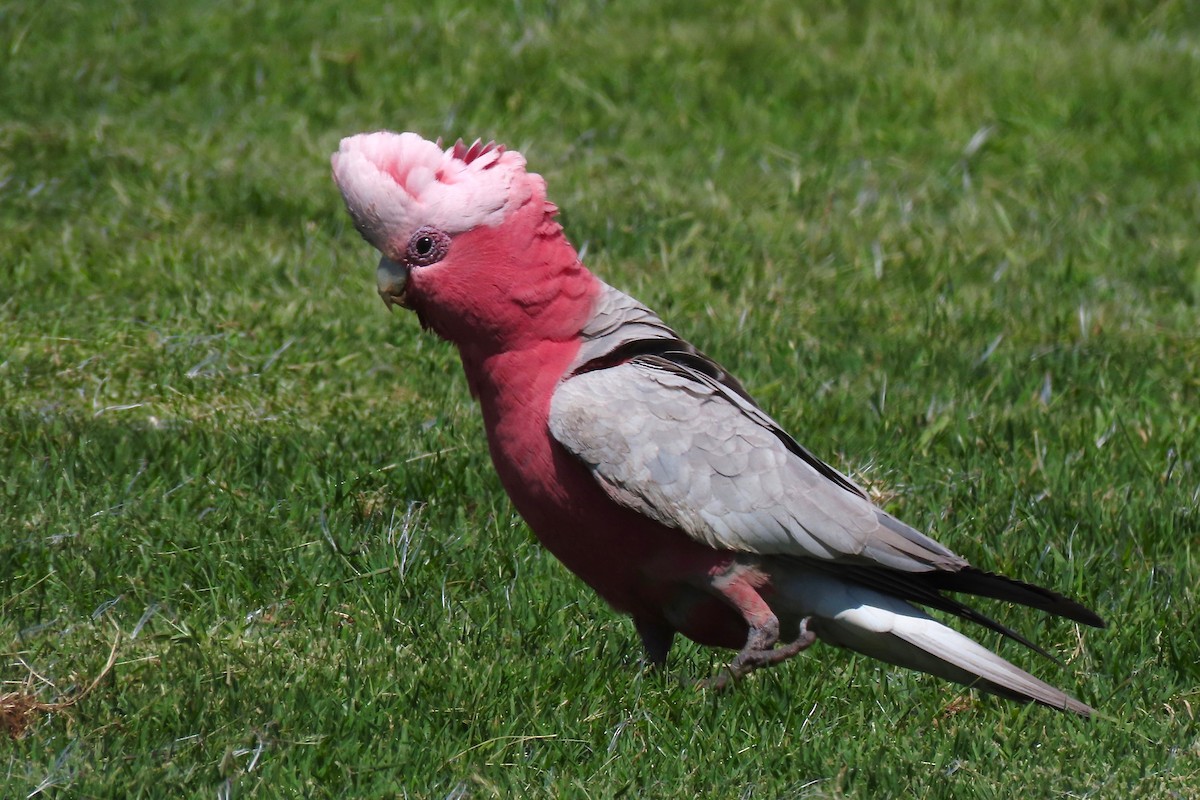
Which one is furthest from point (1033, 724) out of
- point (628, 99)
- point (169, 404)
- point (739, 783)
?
point (628, 99)

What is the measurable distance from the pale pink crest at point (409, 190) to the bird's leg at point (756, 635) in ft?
3.46

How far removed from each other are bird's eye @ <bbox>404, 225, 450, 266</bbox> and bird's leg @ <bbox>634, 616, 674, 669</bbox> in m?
1.04

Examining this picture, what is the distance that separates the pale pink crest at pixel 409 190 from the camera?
3.92m

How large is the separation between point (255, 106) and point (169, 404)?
10.1 feet

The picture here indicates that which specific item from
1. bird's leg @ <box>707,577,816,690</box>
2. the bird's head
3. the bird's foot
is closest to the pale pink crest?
Answer: the bird's head

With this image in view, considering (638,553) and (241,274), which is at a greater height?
(638,553)

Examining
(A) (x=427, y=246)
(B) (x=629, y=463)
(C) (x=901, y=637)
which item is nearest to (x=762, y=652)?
(C) (x=901, y=637)

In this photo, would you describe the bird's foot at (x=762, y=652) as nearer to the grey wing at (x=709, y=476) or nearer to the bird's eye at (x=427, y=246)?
the grey wing at (x=709, y=476)

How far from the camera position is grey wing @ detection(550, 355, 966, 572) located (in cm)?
390

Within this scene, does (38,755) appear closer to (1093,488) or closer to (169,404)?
(169,404)

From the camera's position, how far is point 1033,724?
162 inches

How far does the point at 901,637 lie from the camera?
13.1 ft

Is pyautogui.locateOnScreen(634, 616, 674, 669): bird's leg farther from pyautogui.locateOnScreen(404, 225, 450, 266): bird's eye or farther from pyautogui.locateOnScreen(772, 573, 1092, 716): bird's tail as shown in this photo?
pyautogui.locateOnScreen(404, 225, 450, 266): bird's eye

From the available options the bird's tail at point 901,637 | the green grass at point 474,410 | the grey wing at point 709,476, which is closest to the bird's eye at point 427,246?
the grey wing at point 709,476
